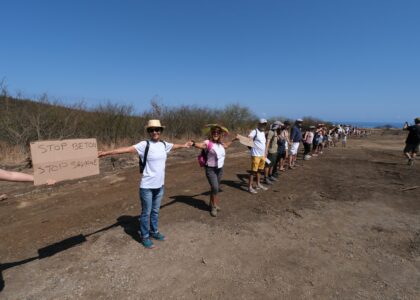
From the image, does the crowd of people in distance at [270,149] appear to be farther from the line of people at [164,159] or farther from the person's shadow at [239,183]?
the person's shadow at [239,183]

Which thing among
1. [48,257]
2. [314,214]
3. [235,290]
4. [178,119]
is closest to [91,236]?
[48,257]

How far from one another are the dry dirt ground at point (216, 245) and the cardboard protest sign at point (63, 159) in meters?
1.34

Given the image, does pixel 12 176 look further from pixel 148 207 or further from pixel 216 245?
pixel 216 245

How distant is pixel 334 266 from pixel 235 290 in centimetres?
154

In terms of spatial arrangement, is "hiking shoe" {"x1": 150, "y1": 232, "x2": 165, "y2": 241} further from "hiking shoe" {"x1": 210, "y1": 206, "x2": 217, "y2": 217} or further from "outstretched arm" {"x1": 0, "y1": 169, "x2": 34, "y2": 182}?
"outstretched arm" {"x1": 0, "y1": 169, "x2": 34, "y2": 182}

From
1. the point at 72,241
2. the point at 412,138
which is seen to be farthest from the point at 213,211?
the point at 412,138

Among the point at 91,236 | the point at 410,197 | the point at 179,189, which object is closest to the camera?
the point at 91,236

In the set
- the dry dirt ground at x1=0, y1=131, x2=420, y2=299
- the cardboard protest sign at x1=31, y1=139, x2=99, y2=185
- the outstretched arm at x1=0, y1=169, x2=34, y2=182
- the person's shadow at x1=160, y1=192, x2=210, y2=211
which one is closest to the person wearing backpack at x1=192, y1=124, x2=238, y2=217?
the person's shadow at x1=160, y1=192, x2=210, y2=211

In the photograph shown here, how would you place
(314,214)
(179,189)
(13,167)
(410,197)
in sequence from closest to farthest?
1. (314,214)
2. (410,197)
3. (179,189)
4. (13,167)

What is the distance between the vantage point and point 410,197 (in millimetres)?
6973

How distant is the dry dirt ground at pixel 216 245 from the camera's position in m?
3.21

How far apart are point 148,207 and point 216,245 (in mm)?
1267

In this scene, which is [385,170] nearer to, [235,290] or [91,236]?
[235,290]

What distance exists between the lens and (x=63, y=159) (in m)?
3.36
